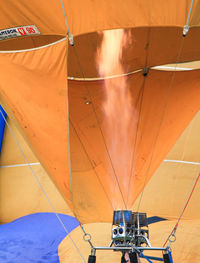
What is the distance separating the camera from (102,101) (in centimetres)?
311

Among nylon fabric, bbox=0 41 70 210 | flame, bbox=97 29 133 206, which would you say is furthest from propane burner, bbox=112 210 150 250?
flame, bbox=97 29 133 206

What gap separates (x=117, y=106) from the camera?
3084 mm

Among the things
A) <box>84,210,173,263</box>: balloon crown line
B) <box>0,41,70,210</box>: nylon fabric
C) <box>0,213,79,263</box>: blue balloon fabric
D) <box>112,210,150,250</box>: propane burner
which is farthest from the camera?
<box>0,213,79,263</box>: blue balloon fabric

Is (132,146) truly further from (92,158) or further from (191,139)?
(191,139)

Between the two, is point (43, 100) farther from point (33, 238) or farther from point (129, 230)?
point (33, 238)

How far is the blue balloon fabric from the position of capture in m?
3.11

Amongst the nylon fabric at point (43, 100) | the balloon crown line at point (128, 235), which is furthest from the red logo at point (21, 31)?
the balloon crown line at point (128, 235)

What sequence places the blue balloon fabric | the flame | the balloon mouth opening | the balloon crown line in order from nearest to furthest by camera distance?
the balloon crown line
the balloon mouth opening
the flame
the blue balloon fabric

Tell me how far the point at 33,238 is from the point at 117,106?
1803 mm

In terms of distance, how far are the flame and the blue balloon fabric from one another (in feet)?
3.69

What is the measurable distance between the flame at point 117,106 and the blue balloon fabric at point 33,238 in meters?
1.13

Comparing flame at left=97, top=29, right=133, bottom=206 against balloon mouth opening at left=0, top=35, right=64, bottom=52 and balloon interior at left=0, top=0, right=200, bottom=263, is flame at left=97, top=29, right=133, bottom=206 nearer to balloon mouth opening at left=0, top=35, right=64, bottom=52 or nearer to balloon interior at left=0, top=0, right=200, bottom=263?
balloon interior at left=0, top=0, right=200, bottom=263

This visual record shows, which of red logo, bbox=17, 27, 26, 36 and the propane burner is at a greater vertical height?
red logo, bbox=17, 27, 26, 36

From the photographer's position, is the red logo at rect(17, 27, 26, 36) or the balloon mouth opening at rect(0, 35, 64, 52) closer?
the red logo at rect(17, 27, 26, 36)
